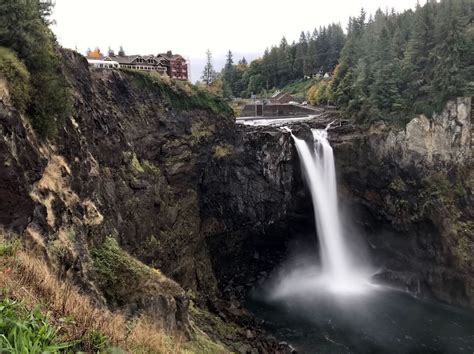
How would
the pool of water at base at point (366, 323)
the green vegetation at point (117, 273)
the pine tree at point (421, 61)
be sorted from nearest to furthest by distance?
the green vegetation at point (117, 273) → the pool of water at base at point (366, 323) → the pine tree at point (421, 61)

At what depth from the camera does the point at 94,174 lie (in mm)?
19266

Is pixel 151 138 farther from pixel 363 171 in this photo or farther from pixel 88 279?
pixel 363 171

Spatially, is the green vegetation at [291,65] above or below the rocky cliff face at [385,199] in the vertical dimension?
above

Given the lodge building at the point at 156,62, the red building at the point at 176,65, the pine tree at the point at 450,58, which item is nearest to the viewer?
the pine tree at the point at 450,58

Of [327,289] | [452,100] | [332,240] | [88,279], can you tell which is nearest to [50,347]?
[88,279]

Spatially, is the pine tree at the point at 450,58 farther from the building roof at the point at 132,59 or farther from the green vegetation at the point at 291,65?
the green vegetation at the point at 291,65

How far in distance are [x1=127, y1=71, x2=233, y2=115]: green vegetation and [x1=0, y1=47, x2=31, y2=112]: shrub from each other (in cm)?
1551

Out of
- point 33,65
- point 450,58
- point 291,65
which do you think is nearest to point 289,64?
point 291,65

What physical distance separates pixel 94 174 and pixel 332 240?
23949 mm

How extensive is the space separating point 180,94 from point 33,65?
17370 mm

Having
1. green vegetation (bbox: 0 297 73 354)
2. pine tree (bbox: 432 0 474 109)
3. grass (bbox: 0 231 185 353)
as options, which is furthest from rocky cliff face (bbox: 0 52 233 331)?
pine tree (bbox: 432 0 474 109)

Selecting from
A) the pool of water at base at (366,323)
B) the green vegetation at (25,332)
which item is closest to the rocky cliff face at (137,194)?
the pool of water at base at (366,323)

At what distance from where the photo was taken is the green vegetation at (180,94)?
2951cm

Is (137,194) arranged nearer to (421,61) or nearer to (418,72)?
(418,72)
